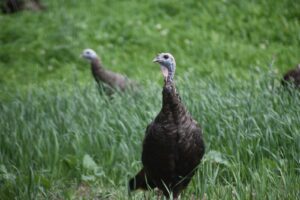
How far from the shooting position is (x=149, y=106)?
5938mm

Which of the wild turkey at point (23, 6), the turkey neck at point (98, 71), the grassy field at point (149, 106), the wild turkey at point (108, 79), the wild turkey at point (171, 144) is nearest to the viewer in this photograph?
Answer: the wild turkey at point (171, 144)

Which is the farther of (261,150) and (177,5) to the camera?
(177,5)

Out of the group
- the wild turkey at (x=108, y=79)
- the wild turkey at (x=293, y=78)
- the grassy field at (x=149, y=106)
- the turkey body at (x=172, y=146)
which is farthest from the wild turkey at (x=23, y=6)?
the turkey body at (x=172, y=146)

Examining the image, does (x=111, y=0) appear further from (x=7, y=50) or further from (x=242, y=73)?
(x=242, y=73)

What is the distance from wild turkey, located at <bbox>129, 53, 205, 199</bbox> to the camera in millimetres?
4188

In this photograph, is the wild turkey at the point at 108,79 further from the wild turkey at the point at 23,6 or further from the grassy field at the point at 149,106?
the wild turkey at the point at 23,6

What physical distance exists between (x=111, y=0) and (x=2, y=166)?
7.53 metres

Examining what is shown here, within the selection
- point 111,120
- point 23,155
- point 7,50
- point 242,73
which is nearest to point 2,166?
point 23,155

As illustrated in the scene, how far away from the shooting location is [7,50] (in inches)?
424

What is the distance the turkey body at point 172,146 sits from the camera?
4.19 metres

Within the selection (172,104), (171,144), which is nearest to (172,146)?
(171,144)

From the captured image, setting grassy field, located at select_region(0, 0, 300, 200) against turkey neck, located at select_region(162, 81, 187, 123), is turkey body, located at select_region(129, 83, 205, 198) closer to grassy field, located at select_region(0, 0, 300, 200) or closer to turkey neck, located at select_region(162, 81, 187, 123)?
turkey neck, located at select_region(162, 81, 187, 123)

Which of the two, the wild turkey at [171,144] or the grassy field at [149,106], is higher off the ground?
the wild turkey at [171,144]

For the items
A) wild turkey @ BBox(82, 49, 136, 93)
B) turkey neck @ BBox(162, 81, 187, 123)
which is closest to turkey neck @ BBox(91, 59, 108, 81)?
wild turkey @ BBox(82, 49, 136, 93)
